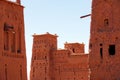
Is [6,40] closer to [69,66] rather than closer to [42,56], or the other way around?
[69,66]

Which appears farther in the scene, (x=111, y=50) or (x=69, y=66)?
(x=69, y=66)

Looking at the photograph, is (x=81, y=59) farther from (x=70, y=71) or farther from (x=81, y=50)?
(x=81, y=50)

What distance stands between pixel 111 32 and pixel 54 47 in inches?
1430

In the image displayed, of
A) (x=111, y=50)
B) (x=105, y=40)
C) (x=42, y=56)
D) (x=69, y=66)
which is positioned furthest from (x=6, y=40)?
(x=42, y=56)

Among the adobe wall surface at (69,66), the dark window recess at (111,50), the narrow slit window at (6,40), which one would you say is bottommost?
the adobe wall surface at (69,66)

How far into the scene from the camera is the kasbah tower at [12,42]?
27.8 meters

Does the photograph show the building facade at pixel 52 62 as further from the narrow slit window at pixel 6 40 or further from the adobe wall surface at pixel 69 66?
the narrow slit window at pixel 6 40

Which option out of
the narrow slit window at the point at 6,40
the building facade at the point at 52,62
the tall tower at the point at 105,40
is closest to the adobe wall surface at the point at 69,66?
the building facade at the point at 52,62

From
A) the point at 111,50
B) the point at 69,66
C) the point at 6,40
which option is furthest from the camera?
the point at 69,66

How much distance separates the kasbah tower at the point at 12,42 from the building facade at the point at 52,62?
2938 centimetres

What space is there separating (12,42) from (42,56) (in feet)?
114

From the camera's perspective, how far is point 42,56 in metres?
64.0

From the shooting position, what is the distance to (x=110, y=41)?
29188mm

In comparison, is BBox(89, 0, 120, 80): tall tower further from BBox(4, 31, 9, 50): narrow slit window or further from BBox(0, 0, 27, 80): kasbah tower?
BBox(4, 31, 9, 50): narrow slit window
